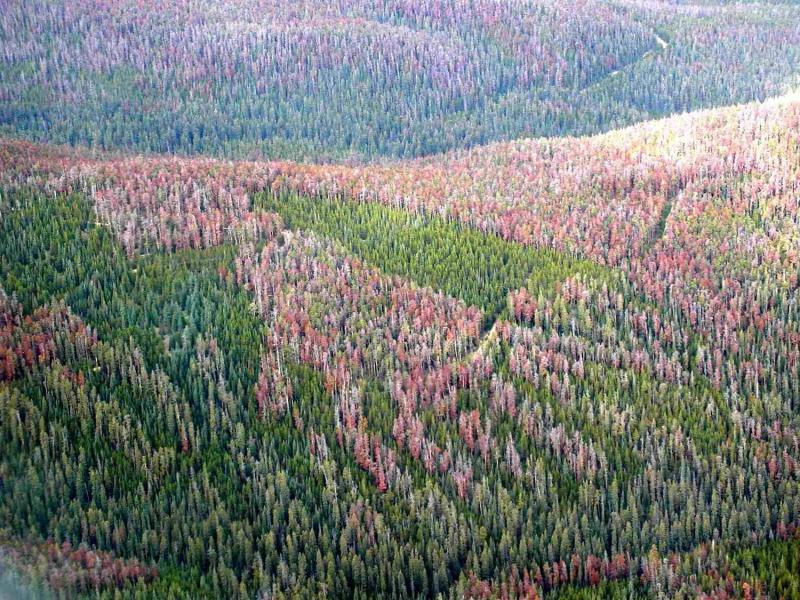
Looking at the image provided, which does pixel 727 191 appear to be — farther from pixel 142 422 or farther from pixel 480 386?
pixel 142 422

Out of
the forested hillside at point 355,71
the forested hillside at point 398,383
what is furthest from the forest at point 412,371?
the forested hillside at point 355,71

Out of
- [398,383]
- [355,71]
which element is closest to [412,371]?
[398,383]

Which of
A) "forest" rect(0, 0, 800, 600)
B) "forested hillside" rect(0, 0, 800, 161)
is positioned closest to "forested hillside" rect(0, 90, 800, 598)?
"forest" rect(0, 0, 800, 600)

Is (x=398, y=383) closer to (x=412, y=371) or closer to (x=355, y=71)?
(x=412, y=371)

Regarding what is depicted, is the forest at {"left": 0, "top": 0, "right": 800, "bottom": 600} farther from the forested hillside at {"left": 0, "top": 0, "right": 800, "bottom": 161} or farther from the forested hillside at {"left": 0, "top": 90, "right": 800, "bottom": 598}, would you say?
the forested hillside at {"left": 0, "top": 0, "right": 800, "bottom": 161}

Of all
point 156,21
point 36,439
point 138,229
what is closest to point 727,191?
point 138,229

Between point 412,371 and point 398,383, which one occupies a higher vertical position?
point 398,383
